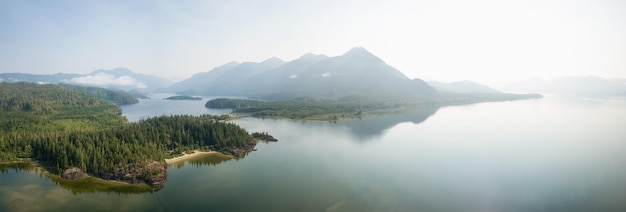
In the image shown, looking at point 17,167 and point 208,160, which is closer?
point 17,167

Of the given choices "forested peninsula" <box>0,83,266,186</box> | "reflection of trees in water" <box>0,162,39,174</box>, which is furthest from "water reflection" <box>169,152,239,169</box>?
"reflection of trees in water" <box>0,162,39,174</box>

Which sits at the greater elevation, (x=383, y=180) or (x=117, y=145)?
(x=117, y=145)

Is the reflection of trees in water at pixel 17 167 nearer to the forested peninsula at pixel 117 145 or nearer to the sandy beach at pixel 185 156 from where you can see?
the forested peninsula at pixel 117 145

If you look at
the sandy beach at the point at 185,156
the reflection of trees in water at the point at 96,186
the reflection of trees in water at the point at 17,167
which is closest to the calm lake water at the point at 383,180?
the reflection of trees in water at the point at 17,167

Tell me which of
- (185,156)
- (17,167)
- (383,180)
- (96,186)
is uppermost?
(185,156)

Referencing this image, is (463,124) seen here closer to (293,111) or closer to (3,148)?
(293,111)

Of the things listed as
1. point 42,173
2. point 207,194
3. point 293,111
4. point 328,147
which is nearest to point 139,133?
point 42,173

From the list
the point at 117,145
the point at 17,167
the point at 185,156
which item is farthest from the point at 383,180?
the point at 17,167

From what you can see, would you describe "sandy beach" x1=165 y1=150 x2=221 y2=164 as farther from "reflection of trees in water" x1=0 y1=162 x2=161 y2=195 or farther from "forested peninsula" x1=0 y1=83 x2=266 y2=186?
"reflection of trees in water" x1=0 y1=162 x2=161 y2=195

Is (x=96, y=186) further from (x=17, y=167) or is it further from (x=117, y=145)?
(x=17, y=167)
